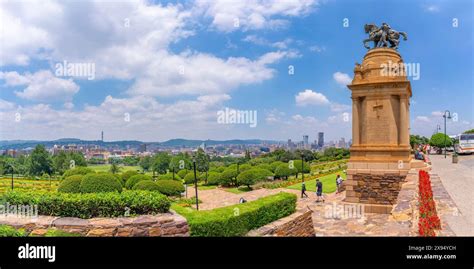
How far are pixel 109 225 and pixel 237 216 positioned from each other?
290cm

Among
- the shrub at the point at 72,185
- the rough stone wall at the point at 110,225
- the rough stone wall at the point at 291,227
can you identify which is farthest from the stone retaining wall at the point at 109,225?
the shrub at the point at 72,185

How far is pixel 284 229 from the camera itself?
8328 millimetres

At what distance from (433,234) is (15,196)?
914 centimetres

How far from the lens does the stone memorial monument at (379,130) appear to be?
12688 millimetres

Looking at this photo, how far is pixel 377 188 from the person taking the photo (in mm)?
12773

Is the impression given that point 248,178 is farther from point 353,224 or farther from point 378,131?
point 353,224

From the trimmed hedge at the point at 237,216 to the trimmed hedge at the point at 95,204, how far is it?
0.74 m

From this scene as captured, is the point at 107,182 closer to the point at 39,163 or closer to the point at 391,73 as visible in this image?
the point at 391,73

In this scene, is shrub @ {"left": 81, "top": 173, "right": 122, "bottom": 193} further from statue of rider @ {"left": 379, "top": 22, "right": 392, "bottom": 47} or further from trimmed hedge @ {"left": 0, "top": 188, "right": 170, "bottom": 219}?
statue of rider @ {"left": 379, "top": 22, "right": 392, "bottom": 47}

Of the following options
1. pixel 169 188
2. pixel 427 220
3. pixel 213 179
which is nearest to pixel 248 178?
pixel 213 179

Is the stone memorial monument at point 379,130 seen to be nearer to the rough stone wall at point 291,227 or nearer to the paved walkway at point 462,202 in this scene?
the paved walkway at point 462,202
